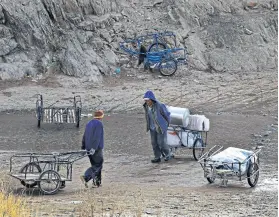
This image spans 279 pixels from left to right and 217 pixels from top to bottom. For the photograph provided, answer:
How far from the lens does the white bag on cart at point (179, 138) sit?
17375mm

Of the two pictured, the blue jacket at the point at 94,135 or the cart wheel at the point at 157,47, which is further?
the cart wheel at the point at 157,47

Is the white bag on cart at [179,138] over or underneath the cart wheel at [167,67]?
underneath

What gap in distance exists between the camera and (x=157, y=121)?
55.6ft

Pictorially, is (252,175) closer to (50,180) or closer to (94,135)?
(94,135)

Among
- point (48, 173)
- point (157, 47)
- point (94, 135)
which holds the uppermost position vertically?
point (157, 47)

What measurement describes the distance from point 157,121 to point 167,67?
11.9 metres

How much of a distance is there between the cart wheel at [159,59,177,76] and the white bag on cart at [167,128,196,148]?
36.9 ft

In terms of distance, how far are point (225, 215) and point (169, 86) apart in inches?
630

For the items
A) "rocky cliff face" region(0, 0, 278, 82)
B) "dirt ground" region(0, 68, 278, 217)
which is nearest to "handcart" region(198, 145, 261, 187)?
"dirt ground" region(0, 68, 278, 217)

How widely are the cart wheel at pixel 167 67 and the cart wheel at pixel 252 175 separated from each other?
14088 mm

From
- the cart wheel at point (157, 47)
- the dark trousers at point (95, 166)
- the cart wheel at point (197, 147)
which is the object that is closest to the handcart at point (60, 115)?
the cart wheel at point (197, 147)

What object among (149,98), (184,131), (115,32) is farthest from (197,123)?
(115,32)

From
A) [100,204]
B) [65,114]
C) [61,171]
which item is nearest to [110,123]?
[65,114]

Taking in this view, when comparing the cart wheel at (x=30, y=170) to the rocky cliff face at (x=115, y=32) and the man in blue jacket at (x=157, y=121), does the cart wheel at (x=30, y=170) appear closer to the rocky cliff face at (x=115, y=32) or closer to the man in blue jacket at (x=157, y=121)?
the man in blue jacket at (x=157, y=121)
